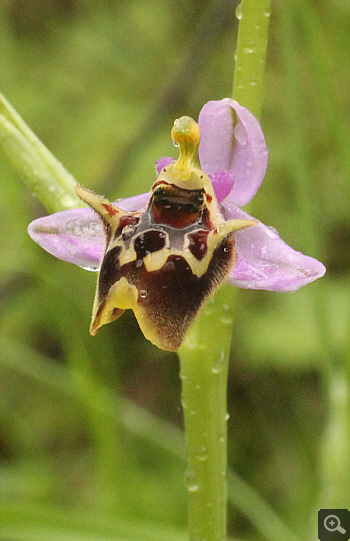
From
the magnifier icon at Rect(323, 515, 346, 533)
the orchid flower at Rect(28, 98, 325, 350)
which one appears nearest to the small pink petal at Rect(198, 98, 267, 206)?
the orchid flower at Rect(28, 98, 325, 350)

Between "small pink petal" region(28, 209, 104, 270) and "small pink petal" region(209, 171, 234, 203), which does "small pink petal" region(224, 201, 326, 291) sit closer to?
"small pink petal" region(209, 171, 234, 203)

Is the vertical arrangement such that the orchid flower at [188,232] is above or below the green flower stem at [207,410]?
above

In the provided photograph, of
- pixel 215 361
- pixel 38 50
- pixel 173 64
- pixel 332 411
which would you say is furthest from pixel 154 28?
pixel 215 361

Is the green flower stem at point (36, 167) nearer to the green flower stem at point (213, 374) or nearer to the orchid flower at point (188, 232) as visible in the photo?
the orchid flower at point (188, 232)

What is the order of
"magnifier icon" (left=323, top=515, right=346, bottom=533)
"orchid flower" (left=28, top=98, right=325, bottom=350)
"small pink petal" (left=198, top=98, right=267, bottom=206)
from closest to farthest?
1. "orchid flower" (left=28, top=98, right=325, bottom=350)
2. "small pink petal" (left=198, top=98, right=267, bottom=206)
3. "magnifier icon" (left=323, top=515, right=346, bottom=533)

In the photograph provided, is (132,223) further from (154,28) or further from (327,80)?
(154,28)

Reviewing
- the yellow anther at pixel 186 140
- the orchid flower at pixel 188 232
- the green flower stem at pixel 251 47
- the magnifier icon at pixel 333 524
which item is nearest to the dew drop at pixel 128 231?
the orchid flower at pixel 188 232

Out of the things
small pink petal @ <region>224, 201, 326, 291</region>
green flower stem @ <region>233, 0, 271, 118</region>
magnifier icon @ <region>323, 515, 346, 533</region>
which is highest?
green flower stem @ <region>233, 0, 271, 118</region>
